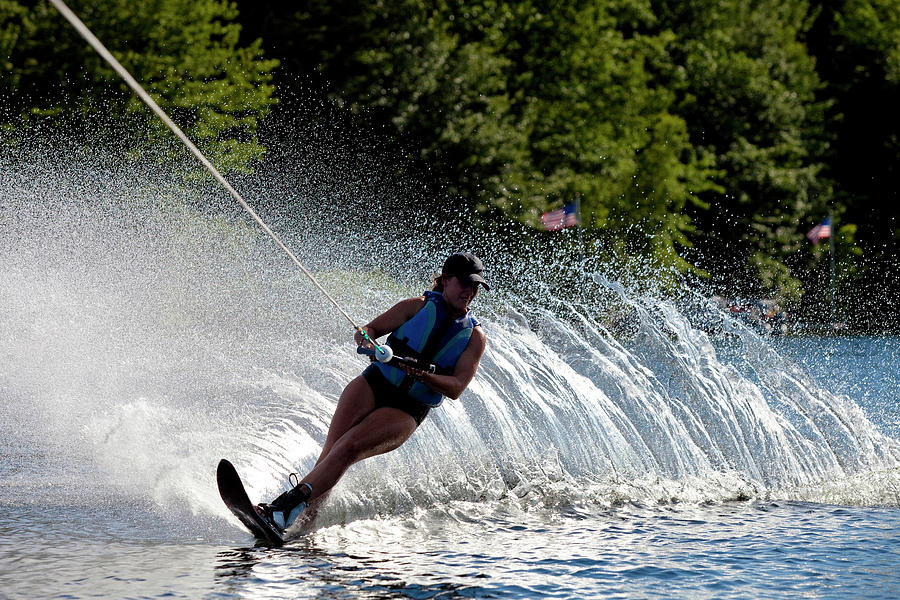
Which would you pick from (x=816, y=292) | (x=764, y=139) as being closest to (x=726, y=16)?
(x=764, y=139)

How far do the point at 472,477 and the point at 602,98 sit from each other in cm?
2882

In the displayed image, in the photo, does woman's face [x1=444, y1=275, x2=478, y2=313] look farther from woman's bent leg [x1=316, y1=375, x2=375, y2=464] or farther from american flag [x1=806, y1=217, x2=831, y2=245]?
american flag [x1=806, y1=217, x2=831, y2=245]

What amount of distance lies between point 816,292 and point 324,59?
19.4m

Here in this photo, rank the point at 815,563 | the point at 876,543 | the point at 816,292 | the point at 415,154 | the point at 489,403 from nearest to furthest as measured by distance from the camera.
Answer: the point at 815,563 → the point at 876,543 → the point at 489,403 → the point at 415,154 → the point at 816,292

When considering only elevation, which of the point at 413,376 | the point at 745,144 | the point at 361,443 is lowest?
the point at 361,443

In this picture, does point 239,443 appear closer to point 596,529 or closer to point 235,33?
point 596,529

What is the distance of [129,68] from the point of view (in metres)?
27.2

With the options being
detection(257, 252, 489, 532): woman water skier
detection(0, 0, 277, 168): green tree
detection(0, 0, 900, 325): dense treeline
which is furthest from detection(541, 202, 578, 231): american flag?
detection(257, 252, 489, 532): woman water skier

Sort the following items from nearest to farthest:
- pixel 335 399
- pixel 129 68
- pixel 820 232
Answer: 1. pixel 335 399
2. pixel 129 68
3. pixel 820 232

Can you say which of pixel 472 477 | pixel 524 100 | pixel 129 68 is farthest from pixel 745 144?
pixel 472 477

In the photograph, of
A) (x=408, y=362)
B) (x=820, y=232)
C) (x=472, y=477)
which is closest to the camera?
(x=408, y=362)

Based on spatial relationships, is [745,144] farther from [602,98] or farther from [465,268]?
[465,268]

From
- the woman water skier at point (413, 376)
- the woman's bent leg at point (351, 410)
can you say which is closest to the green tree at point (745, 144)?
the woman water skier at point (413, 376)

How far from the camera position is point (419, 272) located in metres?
23.7
